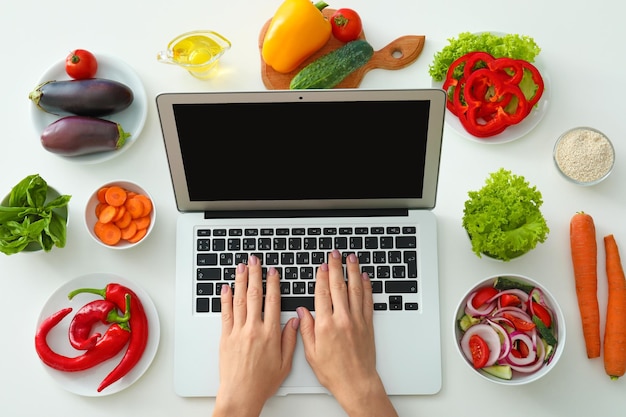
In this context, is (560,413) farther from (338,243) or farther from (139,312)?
(139,312)

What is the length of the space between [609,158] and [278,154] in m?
0.62

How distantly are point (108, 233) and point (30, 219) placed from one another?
14 centimetres

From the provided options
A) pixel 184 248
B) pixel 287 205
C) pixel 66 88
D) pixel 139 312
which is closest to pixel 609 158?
pixel 287 205

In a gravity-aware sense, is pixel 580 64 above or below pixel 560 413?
above

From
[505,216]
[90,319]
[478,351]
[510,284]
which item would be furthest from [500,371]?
[90,319]

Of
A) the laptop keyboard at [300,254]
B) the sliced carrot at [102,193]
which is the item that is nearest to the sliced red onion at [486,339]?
the laptop keyboard at [300,254]

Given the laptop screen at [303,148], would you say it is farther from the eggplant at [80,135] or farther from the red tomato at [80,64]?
the red tomato at [80,64]

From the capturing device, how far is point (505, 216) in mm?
1130

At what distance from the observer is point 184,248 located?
122cm

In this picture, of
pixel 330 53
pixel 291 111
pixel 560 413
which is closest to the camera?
pixel 291 111

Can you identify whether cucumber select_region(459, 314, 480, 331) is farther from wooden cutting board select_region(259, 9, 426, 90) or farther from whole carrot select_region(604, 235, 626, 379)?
wooden cutting board select_region(259, 9, 426, 90)

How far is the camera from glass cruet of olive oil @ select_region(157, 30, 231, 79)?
128cm

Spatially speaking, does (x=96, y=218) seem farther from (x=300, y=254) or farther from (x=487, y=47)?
(x=487, y=47)

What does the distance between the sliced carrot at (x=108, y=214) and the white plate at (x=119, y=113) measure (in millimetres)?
119
